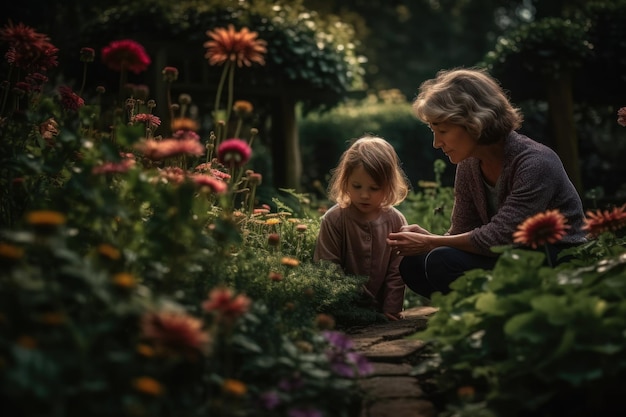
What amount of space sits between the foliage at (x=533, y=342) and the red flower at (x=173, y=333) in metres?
0.83

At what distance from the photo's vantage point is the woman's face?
11.3ft

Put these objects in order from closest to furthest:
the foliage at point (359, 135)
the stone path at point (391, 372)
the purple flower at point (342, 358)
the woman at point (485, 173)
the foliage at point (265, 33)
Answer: the purple flower at point (342, 358) → the stone path at point (391, 372) → the woman at point (485, 173) → the foliage at point (265, 33) → the foliage at point (359, 135)

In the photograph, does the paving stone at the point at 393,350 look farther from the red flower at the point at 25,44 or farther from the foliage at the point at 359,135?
the foliage at the point at 359,135

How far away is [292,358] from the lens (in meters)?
2.31

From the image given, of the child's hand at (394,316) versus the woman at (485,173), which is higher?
the woman at (485,173)

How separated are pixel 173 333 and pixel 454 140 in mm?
2087

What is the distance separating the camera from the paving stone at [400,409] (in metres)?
2.42

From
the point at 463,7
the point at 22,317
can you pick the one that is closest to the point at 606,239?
the point at 22,317

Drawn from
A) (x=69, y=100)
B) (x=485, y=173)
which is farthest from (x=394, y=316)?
(x=69, y=100)

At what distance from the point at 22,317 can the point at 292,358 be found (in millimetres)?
819

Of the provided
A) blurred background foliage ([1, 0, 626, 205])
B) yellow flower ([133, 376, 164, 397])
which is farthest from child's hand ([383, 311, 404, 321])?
yellow flower ([133, 376, 164, 397])

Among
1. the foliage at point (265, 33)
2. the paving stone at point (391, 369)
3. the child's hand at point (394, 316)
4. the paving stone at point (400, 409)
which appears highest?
the foliage at point (265, 33)

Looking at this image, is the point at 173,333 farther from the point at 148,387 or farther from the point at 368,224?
the point at 368,224

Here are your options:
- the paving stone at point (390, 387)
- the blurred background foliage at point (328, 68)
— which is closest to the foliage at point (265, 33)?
the blurred background foliage at point (328, 68)
